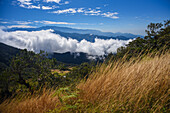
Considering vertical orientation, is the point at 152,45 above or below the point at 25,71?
above

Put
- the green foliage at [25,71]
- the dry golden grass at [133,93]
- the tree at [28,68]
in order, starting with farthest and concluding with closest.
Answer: the tree at [28,68]
the green foliage at [25,71]
the dry golden grass at [133,93]

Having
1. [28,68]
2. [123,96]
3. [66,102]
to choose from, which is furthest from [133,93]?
[28,68]

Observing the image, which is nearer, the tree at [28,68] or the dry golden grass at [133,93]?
the dry golden grass at [133,93]

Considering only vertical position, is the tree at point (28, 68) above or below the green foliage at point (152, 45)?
below

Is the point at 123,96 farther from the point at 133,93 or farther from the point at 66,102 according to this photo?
the point at 66,102

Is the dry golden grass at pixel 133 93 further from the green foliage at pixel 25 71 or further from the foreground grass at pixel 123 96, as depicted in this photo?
the green foliage at pixel 25 71

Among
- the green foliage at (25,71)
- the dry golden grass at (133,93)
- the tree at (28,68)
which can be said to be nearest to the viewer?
the dry golden grass at (133,93)

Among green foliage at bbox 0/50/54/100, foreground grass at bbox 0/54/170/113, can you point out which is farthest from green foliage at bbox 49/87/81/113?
green foliage at bbox 0/50/54/100

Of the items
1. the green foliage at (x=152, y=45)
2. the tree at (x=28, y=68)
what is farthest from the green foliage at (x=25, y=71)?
the green foliage at (x=152, y=45)

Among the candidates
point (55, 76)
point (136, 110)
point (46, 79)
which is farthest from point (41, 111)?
point (55, 76)

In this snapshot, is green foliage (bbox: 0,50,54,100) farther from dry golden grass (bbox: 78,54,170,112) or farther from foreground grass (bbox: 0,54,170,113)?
dry golden grass (bbox: 78,54,170,112)

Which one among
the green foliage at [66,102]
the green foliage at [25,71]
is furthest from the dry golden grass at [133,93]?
the green foliage at [25,71]

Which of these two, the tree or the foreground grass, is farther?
the tree

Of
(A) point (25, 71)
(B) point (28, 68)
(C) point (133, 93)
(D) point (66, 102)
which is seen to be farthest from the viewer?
(B) point (28, 68)
